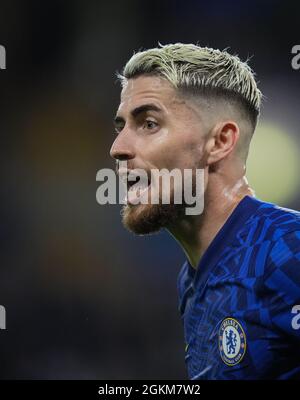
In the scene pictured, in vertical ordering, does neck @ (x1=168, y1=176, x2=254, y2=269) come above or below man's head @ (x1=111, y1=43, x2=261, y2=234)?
below

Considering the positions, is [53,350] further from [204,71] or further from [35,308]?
[204,71]

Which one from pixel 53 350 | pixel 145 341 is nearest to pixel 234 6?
pixel 145 341

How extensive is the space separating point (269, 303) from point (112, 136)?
3862mm

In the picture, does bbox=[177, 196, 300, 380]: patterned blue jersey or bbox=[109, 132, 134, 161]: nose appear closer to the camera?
bbox=[177, 196, 300, 380]: patterned blue jersey

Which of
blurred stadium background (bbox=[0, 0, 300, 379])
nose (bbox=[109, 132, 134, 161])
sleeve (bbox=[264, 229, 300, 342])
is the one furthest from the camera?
blurred stadium background (bbox=[0, 0, 300, 379])

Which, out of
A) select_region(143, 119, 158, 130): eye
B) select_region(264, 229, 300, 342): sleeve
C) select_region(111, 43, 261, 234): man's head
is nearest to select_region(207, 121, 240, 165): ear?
select_region(111, 43, 261, 234): man's head

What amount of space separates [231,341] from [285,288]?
25cm

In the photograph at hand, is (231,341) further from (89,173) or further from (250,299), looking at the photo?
(89,173)

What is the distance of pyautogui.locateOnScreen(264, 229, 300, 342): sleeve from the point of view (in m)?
1.58

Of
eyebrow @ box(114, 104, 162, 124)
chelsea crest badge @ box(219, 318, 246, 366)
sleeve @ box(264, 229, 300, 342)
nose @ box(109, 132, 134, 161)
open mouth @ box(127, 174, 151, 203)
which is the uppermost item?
eyebrow @ box(114, 104, 162, 124)

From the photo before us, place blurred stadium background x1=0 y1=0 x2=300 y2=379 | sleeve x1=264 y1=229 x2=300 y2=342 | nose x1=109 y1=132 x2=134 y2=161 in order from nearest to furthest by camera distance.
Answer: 1. sleeve x1=264 y1=229 x2=300 y2=342
2. nose x1=109 y1=132 x2=134 y2=161
3. blurred stadium background x1=0 y1=0 x2=300 y2=379

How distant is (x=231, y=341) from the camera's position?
1696 millimetres

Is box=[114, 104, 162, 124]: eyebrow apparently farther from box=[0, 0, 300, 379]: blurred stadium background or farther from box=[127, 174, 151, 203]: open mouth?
box=[0, 0, 300, 379]: blurred stadium background

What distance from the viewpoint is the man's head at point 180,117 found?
1998mm
